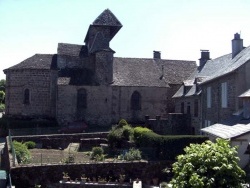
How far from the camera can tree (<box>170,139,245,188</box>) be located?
1205cm

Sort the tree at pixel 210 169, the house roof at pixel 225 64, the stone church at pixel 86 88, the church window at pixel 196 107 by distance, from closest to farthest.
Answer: the tree at pixel 210 169 < the house roof at pixel 225 64 < the church window at pixel 196 107 < the stone church at pixel 86 88

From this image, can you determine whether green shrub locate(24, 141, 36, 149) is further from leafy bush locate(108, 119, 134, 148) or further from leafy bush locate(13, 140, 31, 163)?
leafy bush locate(108, 119, 134, 148)

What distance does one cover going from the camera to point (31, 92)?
140 feet

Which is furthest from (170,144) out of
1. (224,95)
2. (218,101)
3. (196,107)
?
(196,107)

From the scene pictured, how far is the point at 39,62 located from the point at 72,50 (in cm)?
430

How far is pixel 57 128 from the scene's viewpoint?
38.8 meters

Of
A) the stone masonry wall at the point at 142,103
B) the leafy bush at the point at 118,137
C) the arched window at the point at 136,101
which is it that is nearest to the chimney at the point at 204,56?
the stone masonry wall at the point at 142,103

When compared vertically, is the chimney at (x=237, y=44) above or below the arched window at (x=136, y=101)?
above

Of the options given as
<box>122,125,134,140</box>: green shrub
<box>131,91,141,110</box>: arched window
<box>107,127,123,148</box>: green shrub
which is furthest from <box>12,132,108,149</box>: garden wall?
<box>131,91,141,110</box>: arched window

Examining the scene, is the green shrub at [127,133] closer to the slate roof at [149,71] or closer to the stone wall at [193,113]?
the stone wall at [193,113]

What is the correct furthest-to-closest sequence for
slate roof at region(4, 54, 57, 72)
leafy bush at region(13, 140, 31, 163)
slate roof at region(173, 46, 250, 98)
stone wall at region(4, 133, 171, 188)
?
slate roof at region(4, 54, 57, 72) < slate roof at region(173, 46, 250, 98) < leafy bush at region(13, 140, 31, 163) < stone wall at region(4, 133, 171, 188)

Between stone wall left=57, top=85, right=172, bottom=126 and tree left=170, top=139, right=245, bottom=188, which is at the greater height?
stone wall left=57, top=85, right=172, bottom=126

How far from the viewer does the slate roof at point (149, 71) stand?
143 ft

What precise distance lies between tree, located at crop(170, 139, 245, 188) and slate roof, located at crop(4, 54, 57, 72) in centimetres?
3230
